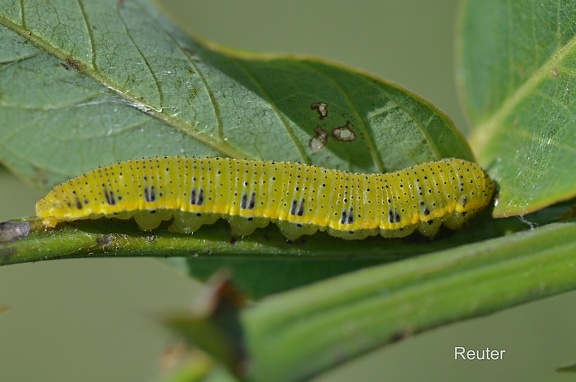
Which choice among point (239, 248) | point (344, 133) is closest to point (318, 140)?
point (344, 133)

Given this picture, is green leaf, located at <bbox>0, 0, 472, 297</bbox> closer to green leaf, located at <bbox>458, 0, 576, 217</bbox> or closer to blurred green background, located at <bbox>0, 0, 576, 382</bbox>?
green leaf, located at <bbox>458, 0, 576, 217</bbox>

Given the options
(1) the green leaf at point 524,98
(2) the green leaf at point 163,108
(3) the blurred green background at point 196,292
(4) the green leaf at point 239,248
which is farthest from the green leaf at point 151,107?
(3) the blurred green background at point 196,292

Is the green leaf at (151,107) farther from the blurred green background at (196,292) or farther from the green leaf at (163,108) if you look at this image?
the blurred green background at (196,292)

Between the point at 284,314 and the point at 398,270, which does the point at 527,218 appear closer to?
the point at 398,270

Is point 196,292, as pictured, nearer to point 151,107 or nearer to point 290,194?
point 290,194

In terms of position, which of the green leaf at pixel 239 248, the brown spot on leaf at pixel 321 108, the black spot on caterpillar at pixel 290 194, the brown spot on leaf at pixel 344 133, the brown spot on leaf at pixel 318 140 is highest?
the brown spot on leaf at pixel 321 108
